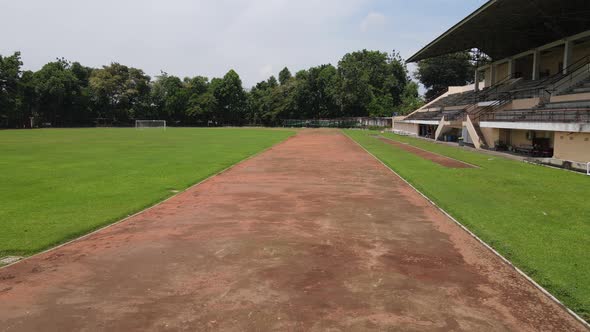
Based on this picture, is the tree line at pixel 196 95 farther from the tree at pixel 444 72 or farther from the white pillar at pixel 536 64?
the white pillar at pixel 536 64

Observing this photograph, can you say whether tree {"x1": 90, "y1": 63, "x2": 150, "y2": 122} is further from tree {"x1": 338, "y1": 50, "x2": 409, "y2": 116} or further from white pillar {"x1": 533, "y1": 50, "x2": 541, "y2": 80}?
white pillar {"x1": 533, "y1": 50, "x2": 541, "y2": 80}

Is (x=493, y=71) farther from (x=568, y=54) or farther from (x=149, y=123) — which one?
(x=149, y=123)

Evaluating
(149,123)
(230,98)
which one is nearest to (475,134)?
(230,98)

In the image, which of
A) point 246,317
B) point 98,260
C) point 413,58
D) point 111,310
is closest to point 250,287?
point 246,317

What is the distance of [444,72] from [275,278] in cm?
9721

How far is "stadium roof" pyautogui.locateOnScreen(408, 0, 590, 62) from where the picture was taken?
108 feet

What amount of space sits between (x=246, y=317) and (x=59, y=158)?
26.5 metres

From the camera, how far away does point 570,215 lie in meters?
12.3

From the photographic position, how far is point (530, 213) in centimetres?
1263

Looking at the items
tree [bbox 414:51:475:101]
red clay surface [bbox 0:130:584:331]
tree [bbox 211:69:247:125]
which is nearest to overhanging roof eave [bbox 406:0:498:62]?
red clay surface [bbox 0:130:584:331]

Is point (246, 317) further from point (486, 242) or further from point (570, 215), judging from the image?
point (570, 215)

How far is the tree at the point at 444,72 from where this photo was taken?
93688 mm

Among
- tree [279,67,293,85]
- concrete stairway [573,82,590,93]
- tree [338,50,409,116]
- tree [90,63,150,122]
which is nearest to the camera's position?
concrete stairway [573,82,590,93]

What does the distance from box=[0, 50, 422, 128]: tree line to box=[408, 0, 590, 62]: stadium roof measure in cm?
4725
